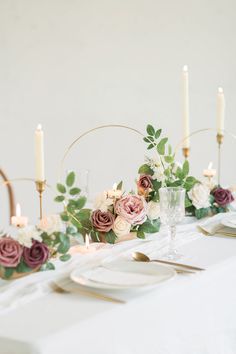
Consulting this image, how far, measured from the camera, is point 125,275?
176cm

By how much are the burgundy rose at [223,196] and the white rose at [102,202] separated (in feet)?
1.96

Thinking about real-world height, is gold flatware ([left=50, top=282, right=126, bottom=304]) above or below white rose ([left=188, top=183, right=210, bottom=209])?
below

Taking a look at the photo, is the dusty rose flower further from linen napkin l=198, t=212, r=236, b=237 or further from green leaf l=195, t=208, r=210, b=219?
green leaf l=195, t=208, r=210, b=219

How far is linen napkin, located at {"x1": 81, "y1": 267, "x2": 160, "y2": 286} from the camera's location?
1.69 metres

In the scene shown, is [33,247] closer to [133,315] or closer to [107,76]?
[133,315]

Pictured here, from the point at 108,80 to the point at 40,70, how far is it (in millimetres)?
587

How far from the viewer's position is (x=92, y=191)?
465 cm

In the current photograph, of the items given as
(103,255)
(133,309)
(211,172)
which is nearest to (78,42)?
(211,172)

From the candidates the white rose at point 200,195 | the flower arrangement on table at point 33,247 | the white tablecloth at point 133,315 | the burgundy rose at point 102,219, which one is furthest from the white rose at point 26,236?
the white rose at point 200,195

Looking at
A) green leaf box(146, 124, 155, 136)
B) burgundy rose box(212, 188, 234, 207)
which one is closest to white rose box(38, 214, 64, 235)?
green leaf box(146, 124, 155, 136)

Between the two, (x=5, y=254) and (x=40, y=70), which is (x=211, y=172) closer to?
(x=5, y=254)

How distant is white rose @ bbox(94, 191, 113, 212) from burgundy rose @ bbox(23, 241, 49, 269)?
0.39m

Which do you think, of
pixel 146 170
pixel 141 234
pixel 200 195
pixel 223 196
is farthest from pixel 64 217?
pixel 223 196

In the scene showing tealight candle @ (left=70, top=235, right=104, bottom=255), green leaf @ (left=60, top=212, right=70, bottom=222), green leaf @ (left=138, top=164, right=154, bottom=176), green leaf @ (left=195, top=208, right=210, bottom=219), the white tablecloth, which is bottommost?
the white tablecloth
